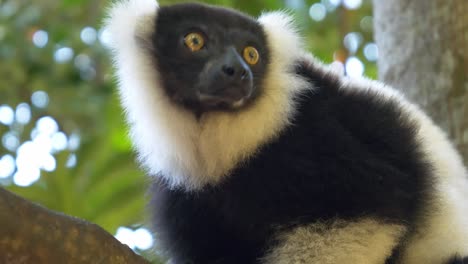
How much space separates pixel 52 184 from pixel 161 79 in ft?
3.00

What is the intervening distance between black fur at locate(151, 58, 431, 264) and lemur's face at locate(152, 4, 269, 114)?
266 mm

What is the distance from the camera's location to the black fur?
269 centimetres

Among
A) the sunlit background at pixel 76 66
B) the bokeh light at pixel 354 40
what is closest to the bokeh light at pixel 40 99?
the sunlit background at pixel 76 66

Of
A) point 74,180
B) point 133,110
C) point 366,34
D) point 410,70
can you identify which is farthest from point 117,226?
point 366,34

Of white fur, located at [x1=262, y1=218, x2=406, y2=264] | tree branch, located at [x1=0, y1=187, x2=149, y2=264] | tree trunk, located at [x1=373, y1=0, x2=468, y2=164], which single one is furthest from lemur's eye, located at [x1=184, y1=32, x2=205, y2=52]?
tree trunk, located at [x1=373, y1=0, x2=468, y2=164]

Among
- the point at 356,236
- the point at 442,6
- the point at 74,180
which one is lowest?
the point at 356,236

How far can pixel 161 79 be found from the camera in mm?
3068

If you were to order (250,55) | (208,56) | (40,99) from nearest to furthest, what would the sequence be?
(208,56) < (250,55) < (40,99)

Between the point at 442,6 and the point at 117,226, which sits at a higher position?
the point at 442,6

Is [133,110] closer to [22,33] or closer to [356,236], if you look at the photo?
[356,236]

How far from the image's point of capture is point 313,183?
106 inches

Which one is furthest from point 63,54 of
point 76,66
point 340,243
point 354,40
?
point 340,243

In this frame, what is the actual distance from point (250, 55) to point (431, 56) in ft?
3.90

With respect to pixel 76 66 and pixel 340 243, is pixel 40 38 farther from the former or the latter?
pixel 340 243
